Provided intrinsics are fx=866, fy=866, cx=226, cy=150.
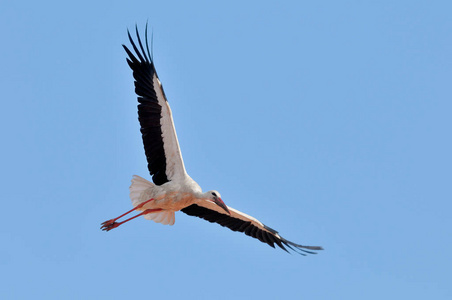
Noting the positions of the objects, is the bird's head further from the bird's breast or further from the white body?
the bird's breast

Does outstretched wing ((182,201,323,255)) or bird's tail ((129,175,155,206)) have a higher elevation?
outstretched wing ((182,201,323,255))

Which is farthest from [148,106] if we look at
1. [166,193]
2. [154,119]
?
[166,193]

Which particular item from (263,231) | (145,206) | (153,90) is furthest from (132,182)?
(263,231)

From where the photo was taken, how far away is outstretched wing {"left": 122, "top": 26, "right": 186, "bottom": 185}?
54.3 feet

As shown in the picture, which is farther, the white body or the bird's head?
the bird's head

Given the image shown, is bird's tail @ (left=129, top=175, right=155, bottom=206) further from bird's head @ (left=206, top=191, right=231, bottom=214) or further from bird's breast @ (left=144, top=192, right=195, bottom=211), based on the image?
bird's head @ (left=206, top=191, right=231, bottom=214)

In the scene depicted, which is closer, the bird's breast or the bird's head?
the bird's breast

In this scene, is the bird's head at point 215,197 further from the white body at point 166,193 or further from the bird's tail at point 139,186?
the bird's tail at point 139,186

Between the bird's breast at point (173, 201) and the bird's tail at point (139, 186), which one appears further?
the bird's tail at point (139, 186)

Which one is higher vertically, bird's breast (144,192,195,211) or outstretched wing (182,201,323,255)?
outstretched wing (182,201,323,255)

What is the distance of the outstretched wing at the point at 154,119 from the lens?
1656cm

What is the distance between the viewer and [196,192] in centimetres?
1675

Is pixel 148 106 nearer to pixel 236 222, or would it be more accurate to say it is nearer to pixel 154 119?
pixel 154 119

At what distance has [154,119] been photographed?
54.4ft
